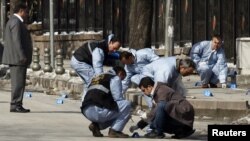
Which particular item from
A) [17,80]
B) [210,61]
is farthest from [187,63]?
[210,61]

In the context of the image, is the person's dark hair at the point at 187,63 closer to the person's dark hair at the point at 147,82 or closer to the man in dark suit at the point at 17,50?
the person's dark hair at the point at 147,82

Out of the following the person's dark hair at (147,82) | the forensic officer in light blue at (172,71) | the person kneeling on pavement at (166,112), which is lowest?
the person kneeling on pavement at (166,112)

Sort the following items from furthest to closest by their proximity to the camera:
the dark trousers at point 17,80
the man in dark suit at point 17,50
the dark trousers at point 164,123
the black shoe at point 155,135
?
1. the dark trousers at point 17,80
2. the man in dark suit at point 17,50
3. the black shoe at point 155,135
4. the dark trousers at point 164,123

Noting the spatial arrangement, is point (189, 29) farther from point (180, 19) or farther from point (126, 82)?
point (126, 82)

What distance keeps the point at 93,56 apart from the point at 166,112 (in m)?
2.80

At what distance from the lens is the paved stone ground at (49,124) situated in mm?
14234

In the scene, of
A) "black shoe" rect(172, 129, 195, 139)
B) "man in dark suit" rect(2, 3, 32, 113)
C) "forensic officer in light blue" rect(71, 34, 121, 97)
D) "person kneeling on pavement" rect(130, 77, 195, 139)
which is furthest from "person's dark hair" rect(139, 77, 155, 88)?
"man in dark suit" rect(2, 3, 32, 113)

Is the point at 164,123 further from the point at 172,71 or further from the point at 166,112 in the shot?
the point at 172,71

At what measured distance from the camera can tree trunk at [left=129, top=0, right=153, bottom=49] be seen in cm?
2305

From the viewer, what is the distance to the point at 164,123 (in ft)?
46.3

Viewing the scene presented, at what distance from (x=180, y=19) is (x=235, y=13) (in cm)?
385

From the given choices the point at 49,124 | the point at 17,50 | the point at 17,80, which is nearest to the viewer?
the point at 49,124

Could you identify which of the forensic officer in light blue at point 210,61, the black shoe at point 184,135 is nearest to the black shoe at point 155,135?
the black shoe at point 184,135

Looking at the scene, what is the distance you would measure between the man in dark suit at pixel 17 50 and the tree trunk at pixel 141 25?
5.64 meters
